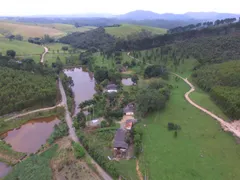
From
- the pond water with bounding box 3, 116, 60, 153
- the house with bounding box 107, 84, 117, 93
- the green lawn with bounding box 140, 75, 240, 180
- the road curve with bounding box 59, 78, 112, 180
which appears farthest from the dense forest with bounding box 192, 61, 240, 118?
the pond water with bounding box 3, 116, 60, 153

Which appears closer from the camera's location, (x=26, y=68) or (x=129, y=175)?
(x=129, y=175)

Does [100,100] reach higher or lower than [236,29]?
lower

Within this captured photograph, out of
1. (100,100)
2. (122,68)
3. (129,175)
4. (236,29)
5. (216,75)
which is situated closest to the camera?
(129,175)

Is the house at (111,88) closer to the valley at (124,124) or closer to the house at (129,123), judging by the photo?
the valley at (124,124)

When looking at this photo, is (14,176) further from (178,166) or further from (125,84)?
(125,84)

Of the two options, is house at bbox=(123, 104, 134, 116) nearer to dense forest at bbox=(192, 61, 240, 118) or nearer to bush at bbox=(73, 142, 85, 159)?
bush at bbox=(73, 142, 85, 159)

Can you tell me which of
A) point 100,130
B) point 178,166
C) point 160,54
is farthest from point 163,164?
point 160,54
